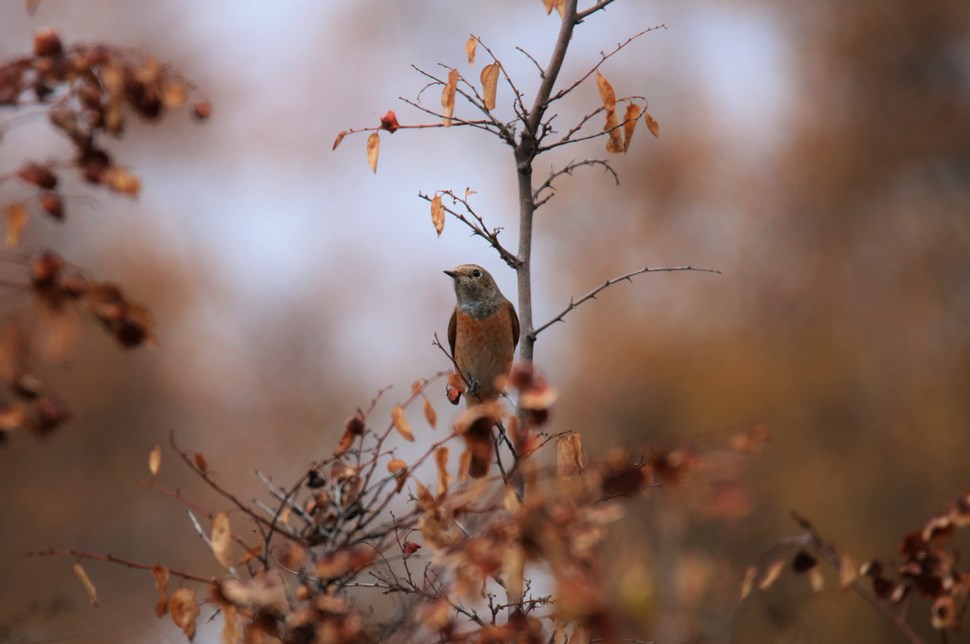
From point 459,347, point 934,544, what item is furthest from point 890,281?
point 934,544

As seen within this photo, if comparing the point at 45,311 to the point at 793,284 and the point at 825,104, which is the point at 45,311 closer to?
the point at 793,284

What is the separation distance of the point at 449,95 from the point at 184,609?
1.95 metres

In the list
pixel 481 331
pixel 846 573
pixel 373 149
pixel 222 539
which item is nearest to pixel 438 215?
pixel 373 149

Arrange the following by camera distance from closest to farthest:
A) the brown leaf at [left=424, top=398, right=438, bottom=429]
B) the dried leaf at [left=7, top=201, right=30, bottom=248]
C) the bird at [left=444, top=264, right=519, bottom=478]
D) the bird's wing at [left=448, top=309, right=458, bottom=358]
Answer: the dried leaf at [left=7, top=201, right=30, bottom=248]
the brown leaf at [left=424, top=398, right=438, bottom=429]
the bird at [left=444, top=264, right=519, bottom=478]
the bird's wing at [left=448, top=309, right=458, bottom=358]

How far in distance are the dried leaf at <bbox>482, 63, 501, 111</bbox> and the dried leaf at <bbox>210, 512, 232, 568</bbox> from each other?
1.78 metres

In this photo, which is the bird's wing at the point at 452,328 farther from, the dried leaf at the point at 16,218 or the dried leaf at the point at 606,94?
the dried leaf at the point at 16,218

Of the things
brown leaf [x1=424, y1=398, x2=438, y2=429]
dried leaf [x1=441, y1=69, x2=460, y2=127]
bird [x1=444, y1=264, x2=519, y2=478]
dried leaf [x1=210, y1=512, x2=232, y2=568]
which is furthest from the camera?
bird [x1=444, y1=264, x2=519, y2=478]

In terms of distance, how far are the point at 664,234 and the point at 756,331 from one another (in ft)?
11.2

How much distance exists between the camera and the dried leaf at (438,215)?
386cm

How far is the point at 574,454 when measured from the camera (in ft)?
10.8

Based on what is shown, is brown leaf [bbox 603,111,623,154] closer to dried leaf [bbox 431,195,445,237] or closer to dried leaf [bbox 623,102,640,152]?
dried leaf [bbox 623,102,640,152]

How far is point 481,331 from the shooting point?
6.25 meters

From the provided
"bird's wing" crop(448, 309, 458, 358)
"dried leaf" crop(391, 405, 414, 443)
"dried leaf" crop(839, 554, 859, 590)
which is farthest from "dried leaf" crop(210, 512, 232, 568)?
"bird's wing" crop(448, 309, 458, 358)

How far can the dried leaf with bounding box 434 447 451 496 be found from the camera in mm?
2846
